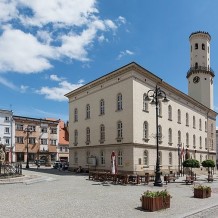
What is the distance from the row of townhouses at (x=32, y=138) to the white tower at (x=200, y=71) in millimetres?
32219

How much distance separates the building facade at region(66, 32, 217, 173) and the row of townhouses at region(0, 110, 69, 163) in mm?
21148

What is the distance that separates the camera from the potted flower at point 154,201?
12633mm

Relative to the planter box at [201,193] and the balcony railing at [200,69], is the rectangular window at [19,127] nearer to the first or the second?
the balcony railing at [200,69]

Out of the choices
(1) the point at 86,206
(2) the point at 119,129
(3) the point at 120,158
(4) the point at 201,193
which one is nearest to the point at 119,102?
(2) the point at 119,129

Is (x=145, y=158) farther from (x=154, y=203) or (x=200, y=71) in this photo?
(x=200, y=71)

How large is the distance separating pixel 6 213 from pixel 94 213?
11.1 ft

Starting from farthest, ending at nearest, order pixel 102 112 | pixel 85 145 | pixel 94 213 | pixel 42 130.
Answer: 1. pixel 42 130
2. pixel 85 145
3. pixel 102 112
4. pixel 94 213

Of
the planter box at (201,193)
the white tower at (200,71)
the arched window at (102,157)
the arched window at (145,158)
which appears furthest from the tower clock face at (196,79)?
the planter box at (201,193)

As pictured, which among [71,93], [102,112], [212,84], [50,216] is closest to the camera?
[50,216]

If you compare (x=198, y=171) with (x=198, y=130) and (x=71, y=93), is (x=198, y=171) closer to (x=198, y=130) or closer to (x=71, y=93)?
(x=198, y=130)

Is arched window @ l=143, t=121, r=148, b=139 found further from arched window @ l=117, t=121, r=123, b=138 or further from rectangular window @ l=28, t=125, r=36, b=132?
rectangular window @ l=28, t=125, r=36, b=132

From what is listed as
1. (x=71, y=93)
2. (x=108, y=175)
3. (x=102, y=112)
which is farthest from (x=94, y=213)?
(x=71, y=93)

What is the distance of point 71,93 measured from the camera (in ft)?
151

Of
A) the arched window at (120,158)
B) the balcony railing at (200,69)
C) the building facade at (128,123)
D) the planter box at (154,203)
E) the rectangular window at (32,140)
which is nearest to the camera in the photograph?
the planter box at (154,203)
